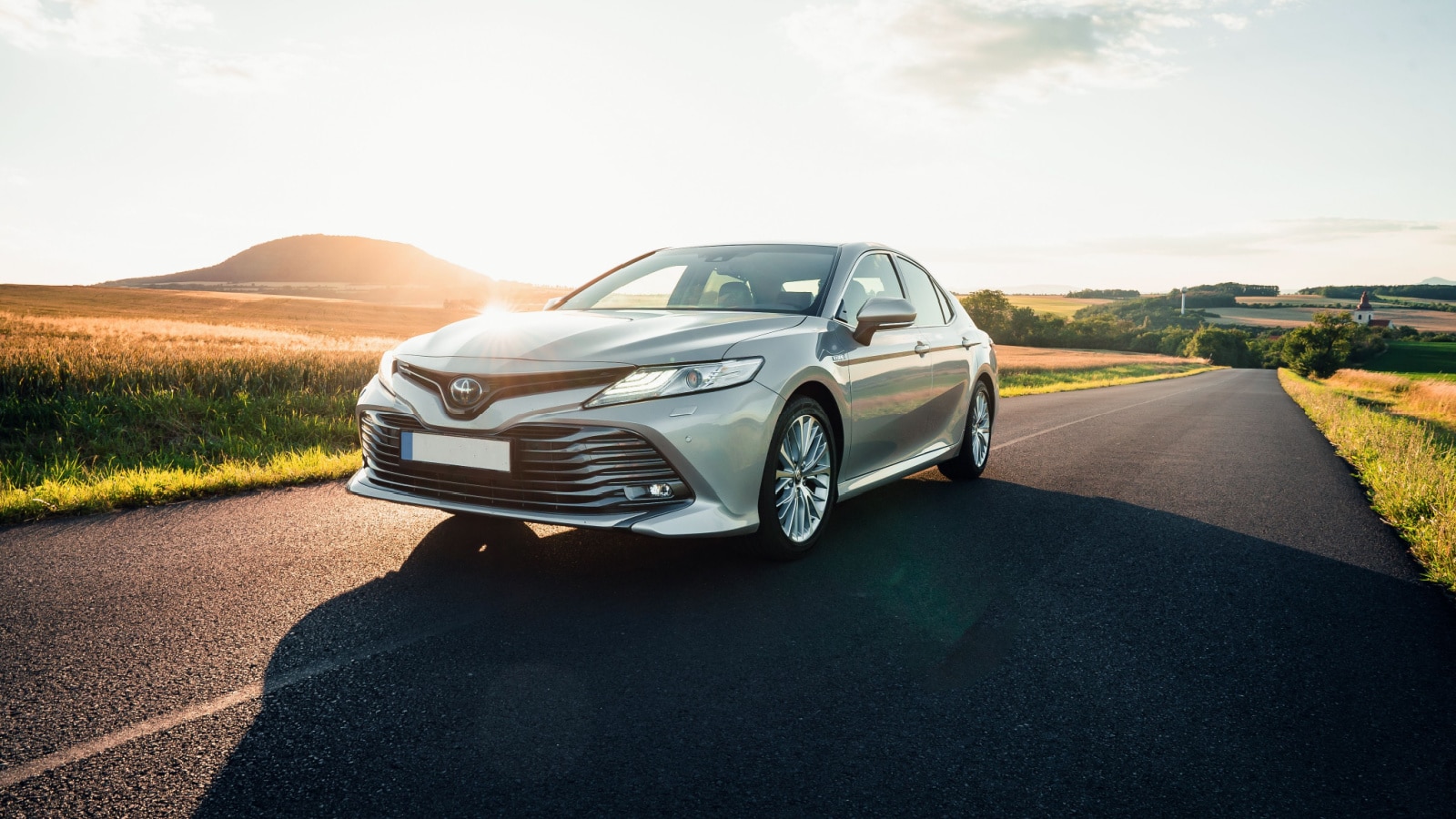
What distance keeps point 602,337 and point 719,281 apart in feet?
4.97

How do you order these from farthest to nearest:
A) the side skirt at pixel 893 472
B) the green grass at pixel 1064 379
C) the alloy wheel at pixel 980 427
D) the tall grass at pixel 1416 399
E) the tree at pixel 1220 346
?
1. the tree at pixel 1220 346
2. the green grass at pixel 1064 379
3. the tall grass at pixel 1416 399
4. the alloy wheel at pixel 980 427
5. the side skirt at pixel 893 472

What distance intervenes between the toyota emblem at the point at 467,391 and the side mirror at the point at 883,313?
201cm

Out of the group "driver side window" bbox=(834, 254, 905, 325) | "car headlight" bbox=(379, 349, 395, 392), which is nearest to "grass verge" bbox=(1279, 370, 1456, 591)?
"driver side window" bbox=(834, 254, 905, 325)

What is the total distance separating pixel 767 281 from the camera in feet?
17.6

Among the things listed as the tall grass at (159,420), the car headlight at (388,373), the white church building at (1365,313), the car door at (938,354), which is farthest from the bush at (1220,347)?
the car headlight at (388,373)

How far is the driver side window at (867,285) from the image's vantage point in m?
5.19

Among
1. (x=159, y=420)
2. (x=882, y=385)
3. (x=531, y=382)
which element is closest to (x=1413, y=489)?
(x=882, y=385)

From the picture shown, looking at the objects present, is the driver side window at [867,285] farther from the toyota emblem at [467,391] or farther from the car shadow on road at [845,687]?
the toyota emblem at [467,391]

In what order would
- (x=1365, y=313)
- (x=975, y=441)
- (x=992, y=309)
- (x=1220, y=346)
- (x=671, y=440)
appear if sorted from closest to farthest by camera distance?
1. (x=671, y=440)
2. (x=975, y=441)
3. (x=992, y=309)
4. (x=1220, y=346)
5. (x=1365, y=313)

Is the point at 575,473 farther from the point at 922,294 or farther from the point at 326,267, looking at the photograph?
the point at 326,267

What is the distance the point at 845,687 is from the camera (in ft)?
10.1

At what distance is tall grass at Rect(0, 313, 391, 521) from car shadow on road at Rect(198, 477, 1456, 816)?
254cm

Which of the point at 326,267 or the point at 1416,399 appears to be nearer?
the point at 1416,399

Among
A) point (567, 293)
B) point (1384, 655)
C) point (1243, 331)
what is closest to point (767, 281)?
point (567, 293)
